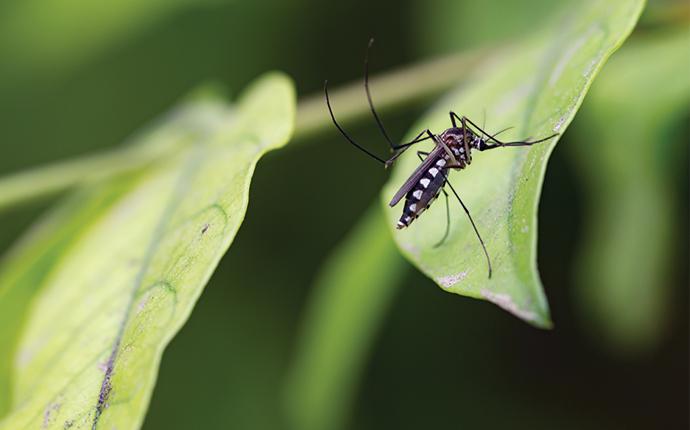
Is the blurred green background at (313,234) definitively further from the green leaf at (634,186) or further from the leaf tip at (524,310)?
the leaf tip at (524,310)

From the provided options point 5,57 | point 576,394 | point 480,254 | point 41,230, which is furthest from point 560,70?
point 5,57

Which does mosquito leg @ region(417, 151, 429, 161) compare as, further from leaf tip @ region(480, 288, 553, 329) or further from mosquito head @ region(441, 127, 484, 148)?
leaf tip @ region(480, 288, 553, 329)

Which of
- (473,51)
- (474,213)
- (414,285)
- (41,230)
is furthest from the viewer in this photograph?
(414,285)

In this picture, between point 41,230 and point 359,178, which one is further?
point 359,178

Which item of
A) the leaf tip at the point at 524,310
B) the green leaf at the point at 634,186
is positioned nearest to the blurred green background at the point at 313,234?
the green leaf at the point at 634,186

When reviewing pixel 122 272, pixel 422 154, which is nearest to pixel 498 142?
pixel 422 154

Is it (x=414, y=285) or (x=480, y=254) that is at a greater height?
(x=414, y=285)

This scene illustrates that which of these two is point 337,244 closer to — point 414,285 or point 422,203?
point 414,285
